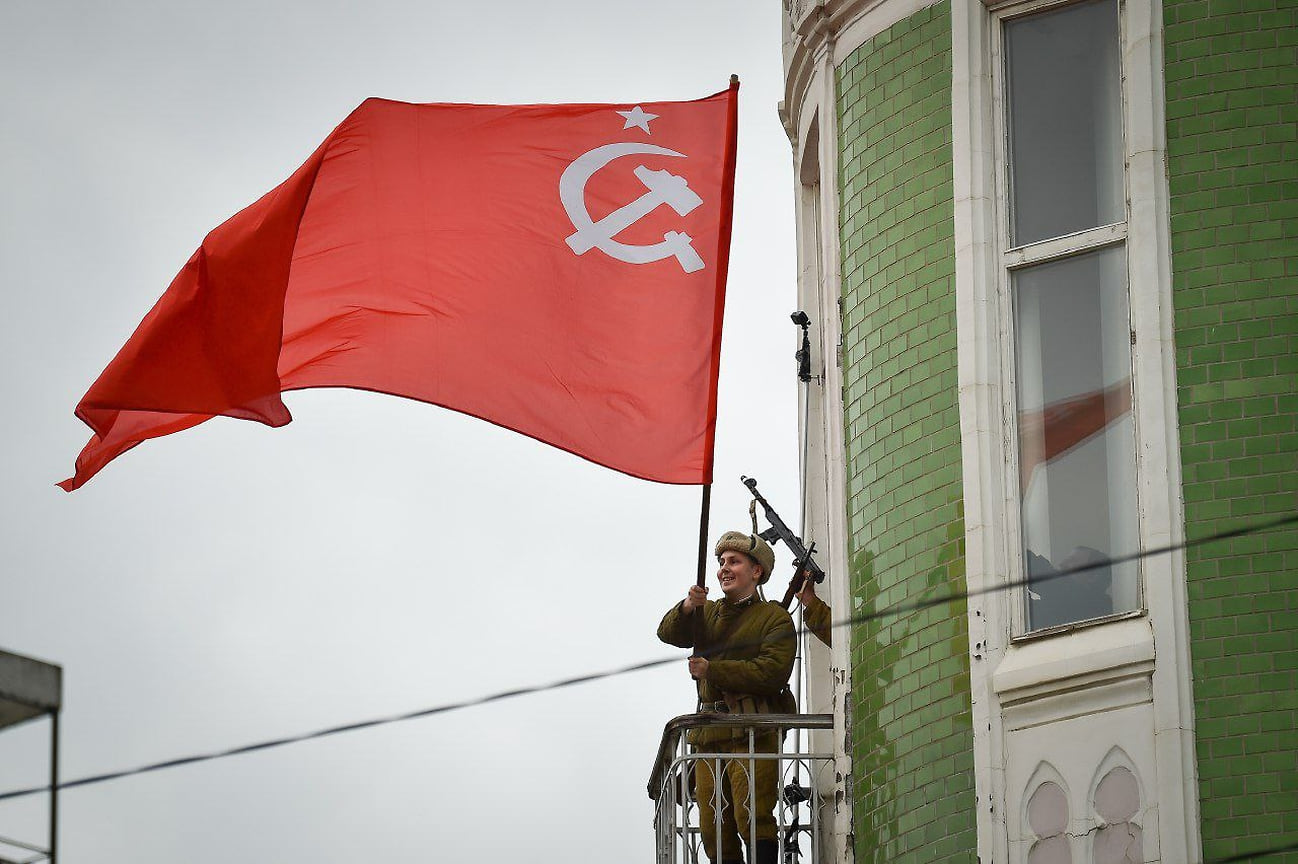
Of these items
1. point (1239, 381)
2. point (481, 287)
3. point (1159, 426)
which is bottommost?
point (1159, 426)

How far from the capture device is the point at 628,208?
644 inches

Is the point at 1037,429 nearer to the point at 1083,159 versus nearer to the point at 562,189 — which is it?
the point at 1083,159

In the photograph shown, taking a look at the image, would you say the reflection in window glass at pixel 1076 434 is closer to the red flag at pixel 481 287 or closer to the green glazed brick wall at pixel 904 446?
the green glazed brick wall at pixel 904 446

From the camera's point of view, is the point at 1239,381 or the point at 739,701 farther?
the point at 739,701

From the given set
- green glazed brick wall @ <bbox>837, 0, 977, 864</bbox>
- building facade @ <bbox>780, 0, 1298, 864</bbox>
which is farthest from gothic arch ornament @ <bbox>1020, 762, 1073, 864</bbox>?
green glazed brick wall @ <bbox>837, 0, 977, 864</bbox>

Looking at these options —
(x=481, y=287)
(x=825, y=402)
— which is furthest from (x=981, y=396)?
(x=481, y=287)

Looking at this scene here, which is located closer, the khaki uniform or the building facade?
the building facade

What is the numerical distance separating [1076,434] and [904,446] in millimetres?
1028

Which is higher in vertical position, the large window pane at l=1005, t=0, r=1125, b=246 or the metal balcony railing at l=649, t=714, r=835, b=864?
the large window pane at l=1005, t=0, r=1125, b=246

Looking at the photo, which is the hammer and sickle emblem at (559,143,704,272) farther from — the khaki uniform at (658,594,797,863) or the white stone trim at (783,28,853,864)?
the khaki uniform at (658,594,797,863)

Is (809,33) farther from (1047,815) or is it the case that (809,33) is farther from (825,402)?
(1047,815)

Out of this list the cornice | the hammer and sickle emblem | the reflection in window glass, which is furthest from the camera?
the cornice

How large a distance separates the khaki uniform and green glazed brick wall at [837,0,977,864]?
52cm

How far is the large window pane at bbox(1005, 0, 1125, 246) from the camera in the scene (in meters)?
15.2
